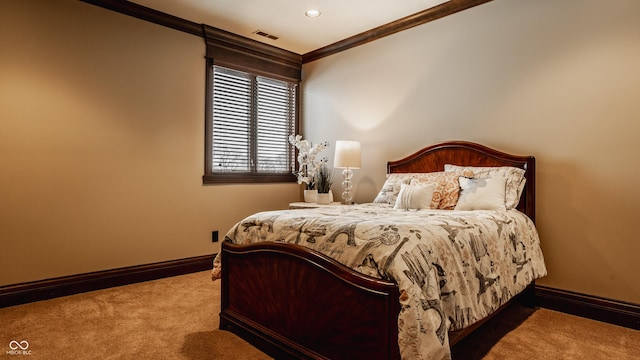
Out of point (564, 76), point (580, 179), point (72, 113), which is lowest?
point (580, 179)

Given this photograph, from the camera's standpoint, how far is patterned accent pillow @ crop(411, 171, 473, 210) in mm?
2818

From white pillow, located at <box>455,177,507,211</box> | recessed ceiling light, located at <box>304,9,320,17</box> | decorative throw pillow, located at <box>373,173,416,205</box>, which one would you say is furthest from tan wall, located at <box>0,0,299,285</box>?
white pillow, located at <box>455,177,507,211</box>

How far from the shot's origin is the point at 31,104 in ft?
9.35

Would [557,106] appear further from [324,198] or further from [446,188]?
[324,198]

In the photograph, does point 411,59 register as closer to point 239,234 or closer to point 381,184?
point 381,184

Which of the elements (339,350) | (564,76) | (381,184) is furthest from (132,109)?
(564,76)

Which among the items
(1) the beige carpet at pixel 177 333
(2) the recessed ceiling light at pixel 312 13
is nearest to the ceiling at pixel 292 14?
(2) the recessed ceiling light at pixel 312 13

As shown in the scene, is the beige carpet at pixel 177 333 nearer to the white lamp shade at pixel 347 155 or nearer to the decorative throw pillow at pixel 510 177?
the decorative throw pillow at pixel 510 177

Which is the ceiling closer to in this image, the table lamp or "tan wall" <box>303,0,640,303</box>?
"tan wall" <box>303,0,640,303</box>

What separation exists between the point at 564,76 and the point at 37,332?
155 inches

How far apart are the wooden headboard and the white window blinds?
1534 mm

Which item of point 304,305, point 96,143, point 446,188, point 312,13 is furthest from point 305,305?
point 312,13

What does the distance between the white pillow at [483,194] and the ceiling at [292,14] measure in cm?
171

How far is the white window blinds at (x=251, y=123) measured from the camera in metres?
4.05
